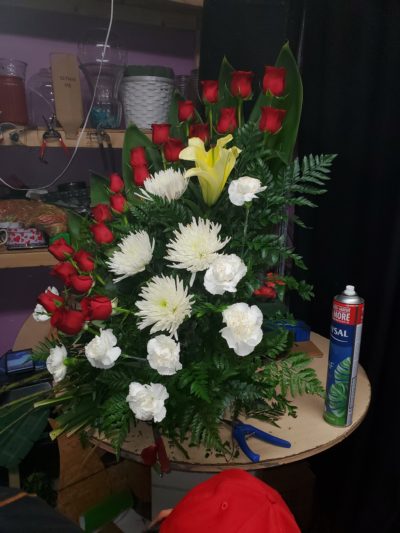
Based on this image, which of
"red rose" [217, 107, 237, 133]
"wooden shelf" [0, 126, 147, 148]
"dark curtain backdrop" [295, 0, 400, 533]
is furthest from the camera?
"wooden shelf" [0, 126, 147, 148]

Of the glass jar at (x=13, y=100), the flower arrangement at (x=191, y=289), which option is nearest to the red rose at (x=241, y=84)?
the flower arrangement at (x=191, y=289)

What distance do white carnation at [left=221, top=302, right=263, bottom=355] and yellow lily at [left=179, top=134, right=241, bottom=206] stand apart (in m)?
0.20

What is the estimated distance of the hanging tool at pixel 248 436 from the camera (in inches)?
28.0

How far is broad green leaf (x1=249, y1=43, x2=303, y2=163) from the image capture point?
742mm

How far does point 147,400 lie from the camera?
572 mm

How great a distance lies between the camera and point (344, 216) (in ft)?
4.08

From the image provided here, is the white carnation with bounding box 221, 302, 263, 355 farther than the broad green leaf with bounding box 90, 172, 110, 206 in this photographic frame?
No

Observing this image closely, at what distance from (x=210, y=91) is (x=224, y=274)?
0.35 meters

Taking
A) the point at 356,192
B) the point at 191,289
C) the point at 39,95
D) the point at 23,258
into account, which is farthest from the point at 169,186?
the point at 39,95

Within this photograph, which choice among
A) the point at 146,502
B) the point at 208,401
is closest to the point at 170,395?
the point at 208,401

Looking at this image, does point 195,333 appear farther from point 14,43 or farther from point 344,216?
point 14,43

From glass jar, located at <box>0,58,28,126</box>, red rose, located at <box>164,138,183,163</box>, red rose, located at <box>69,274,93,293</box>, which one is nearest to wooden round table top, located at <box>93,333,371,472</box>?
red rose, located at <box>69,274,93,293</box>

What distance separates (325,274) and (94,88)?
1.03 meters

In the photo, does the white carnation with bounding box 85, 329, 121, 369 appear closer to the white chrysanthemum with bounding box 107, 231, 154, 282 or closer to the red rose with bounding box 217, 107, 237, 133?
the white chrysanthemum with bounding box 107, 231, 154, 282
